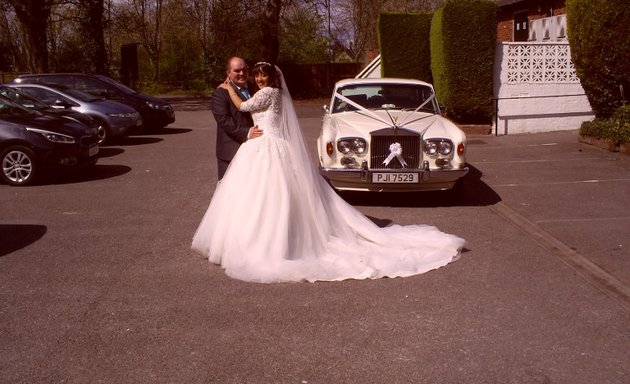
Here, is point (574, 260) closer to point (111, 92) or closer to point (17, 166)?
point (17, 166)

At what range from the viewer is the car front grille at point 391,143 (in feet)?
29.6

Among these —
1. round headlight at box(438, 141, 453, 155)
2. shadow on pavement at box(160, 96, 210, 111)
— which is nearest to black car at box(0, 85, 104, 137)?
round headlight at box(438, 141, 453, 155)

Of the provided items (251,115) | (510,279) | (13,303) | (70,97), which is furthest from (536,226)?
(70,97)

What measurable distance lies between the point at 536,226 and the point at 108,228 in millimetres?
5043

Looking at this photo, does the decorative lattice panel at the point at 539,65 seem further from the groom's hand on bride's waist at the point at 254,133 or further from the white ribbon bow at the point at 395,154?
the groom's hand on bride's waist at the point at 254,133

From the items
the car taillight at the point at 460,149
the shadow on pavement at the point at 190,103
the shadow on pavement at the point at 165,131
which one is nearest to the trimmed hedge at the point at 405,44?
the shadow on pavement at the point at 165,131

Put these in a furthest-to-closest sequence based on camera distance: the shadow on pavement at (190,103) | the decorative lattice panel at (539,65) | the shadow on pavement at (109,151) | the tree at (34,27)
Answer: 1. the shadow on pavement at (190,103)
2. the tree at (34,27)
3. the decorative lattice panel at (539,65)
4. the shadow on pavement at (109,151)

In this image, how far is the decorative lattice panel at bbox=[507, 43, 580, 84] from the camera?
17125 millimetres

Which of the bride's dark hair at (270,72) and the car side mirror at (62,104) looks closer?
the bride's dark hair at (270,72)

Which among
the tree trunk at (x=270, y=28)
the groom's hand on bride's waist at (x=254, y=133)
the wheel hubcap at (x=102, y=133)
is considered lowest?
the wheel hubcap at (x=102, y=133)

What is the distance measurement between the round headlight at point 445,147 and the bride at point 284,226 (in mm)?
2286

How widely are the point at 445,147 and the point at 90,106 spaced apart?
10.2m

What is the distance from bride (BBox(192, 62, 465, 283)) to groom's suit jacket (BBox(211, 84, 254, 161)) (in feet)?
0.32

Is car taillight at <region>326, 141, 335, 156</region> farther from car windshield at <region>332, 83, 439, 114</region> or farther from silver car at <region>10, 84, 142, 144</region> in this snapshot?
silver car at <region>10, 84, 142, 144</region>
